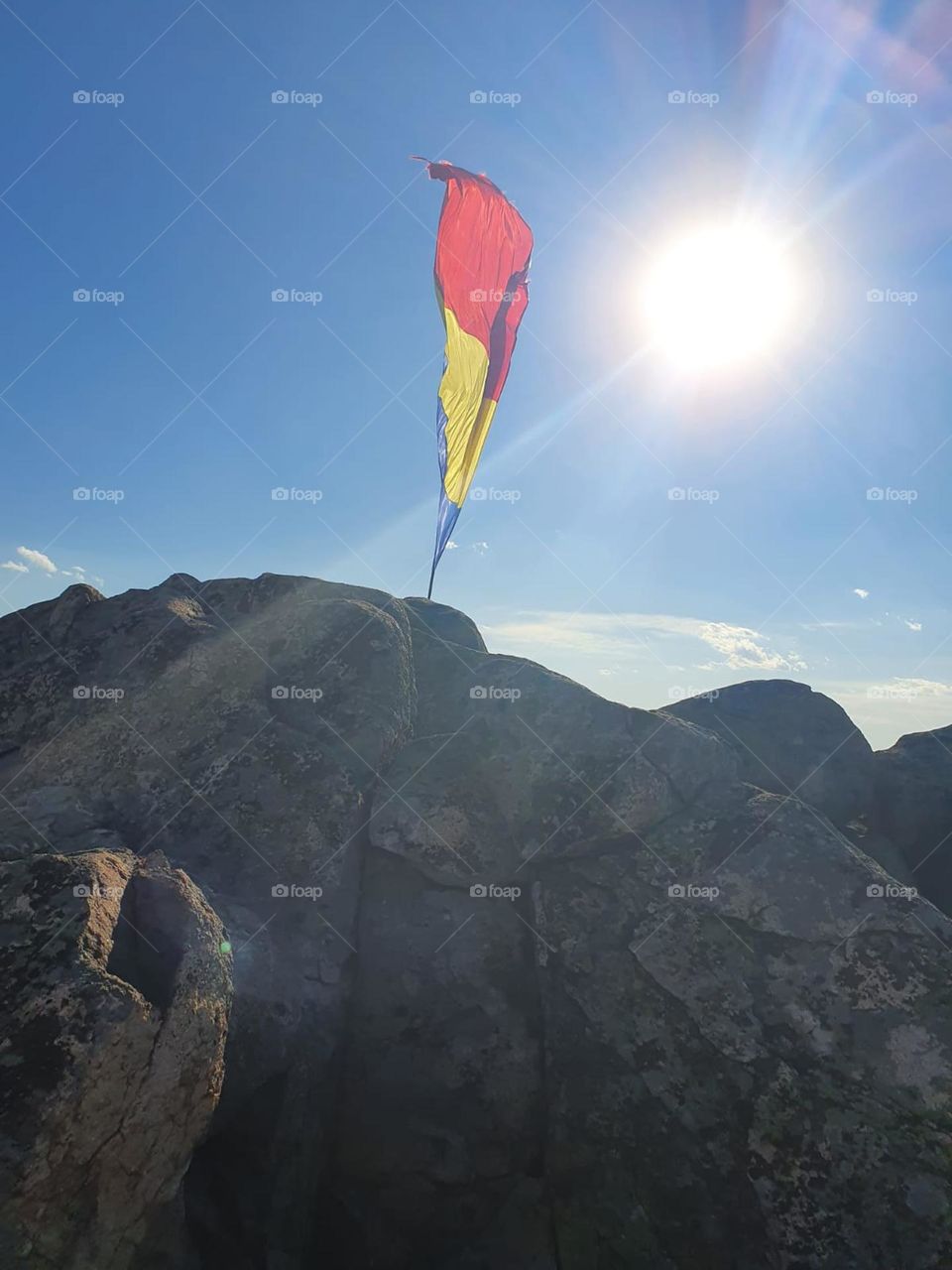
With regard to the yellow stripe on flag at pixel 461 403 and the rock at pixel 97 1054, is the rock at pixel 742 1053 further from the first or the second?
the yellow stripe on flag at pixel 461 403

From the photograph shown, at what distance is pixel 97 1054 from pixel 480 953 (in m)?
4.96

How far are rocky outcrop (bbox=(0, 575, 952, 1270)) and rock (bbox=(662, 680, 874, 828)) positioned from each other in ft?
7.09

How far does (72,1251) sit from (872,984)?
301 inches

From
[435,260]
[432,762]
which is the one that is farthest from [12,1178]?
[435,260]

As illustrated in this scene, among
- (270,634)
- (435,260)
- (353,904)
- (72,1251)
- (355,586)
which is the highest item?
(435,260)

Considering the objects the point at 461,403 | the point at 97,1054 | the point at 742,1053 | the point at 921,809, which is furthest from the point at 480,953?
the point at 461,403

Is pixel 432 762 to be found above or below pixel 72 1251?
above

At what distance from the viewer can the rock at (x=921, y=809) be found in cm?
1193

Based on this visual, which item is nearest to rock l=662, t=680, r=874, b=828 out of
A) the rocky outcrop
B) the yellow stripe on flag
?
the rocky outcrop

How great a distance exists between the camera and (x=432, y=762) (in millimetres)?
9969

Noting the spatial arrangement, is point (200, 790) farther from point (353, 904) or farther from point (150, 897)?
point (150, 897)

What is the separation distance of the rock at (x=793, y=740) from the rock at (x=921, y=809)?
16.1 inches

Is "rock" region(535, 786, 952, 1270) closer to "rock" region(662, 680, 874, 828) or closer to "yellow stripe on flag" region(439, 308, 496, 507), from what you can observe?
"rock" region(662, 680, 874, 828)

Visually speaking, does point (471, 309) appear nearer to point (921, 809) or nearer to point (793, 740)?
point (793, 740)
